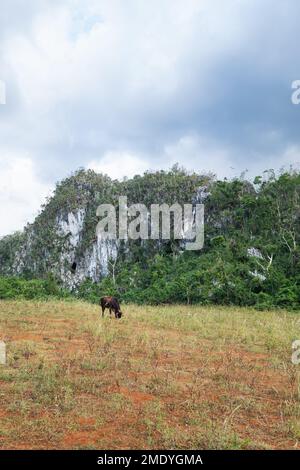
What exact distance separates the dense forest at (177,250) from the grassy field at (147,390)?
47.0 ft

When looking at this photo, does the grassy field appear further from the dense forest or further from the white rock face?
the white rock face

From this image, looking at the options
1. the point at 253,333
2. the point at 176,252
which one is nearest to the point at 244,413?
the point at 253,333

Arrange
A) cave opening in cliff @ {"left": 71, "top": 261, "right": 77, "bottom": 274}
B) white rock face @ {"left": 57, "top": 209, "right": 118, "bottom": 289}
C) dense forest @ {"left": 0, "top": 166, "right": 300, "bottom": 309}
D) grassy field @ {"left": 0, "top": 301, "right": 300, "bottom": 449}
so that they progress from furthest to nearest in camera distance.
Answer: cave opening in cliff @ {"left": 71, "top": 261, "right": 77, "bottom": 274} → white rock face @ {"left": 57, "top": 209, "right": 118, "bottom": 289} → dense forest @ {"left": 0, "top": 166, "right": 300, "bottom": 309} → grassy field @ {"left": 0, "top": 301, "right": 300, "bottom": 449}

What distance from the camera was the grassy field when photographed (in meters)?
5.84

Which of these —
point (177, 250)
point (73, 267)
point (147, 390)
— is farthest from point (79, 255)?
point (147, 390)

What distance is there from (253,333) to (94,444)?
932 centimetres

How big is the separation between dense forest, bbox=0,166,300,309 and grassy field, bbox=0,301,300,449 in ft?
47.0

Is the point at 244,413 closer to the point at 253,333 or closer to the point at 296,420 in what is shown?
the point at 296,420

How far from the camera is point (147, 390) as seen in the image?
772 centimetres

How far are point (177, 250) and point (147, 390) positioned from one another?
112 feet

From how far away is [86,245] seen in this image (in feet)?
155

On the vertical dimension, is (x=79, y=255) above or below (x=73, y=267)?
above

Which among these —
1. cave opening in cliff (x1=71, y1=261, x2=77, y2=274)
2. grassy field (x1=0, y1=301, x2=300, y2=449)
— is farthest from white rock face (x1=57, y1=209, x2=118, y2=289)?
grassy field (x1=0, y1=301, x2=300, y2=449)

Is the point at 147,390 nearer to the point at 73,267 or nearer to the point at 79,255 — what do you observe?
the point at 73,267
